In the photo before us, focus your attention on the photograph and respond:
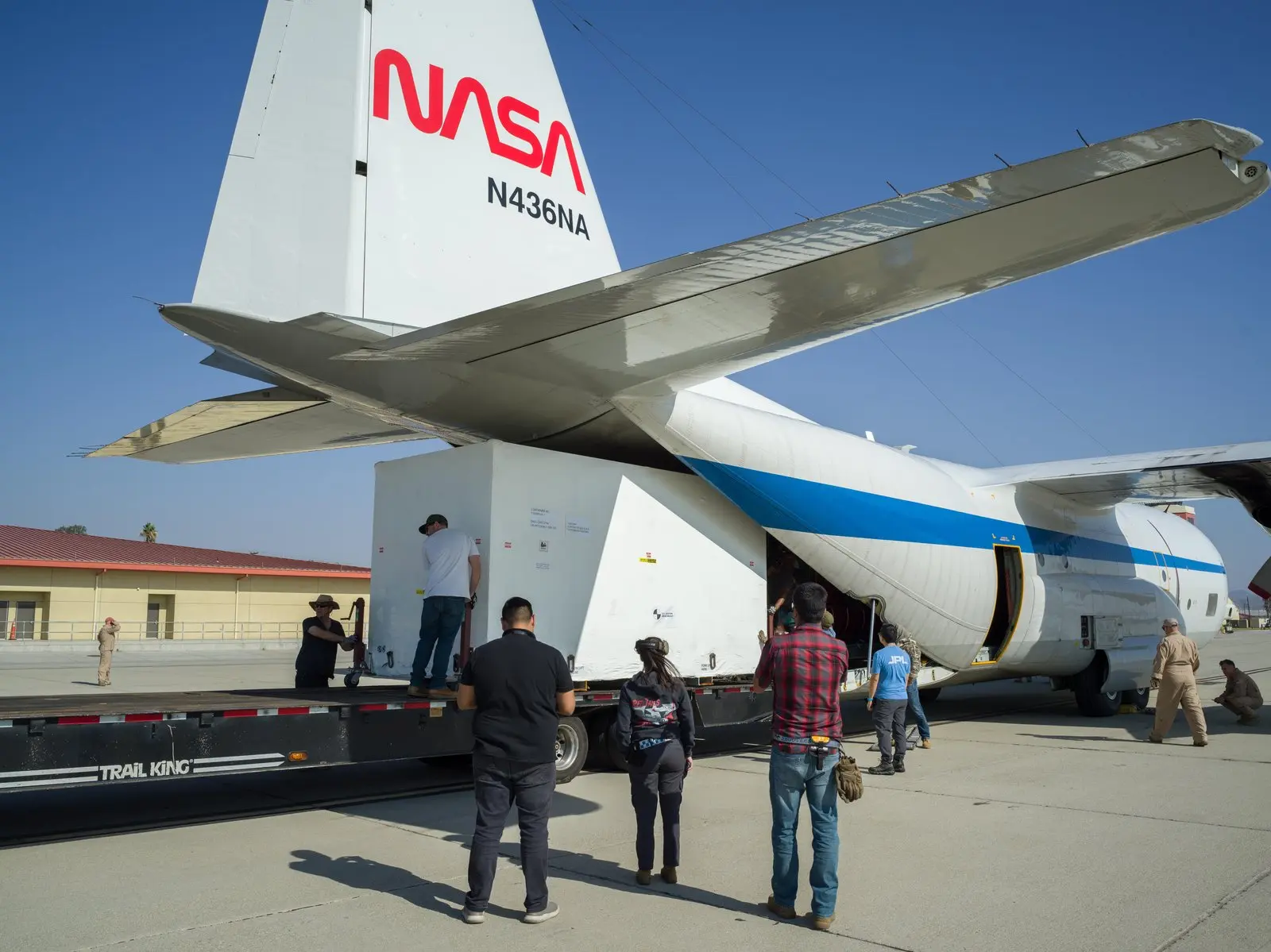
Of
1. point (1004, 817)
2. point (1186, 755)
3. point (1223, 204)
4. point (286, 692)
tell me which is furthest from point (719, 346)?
point (1186, 755)

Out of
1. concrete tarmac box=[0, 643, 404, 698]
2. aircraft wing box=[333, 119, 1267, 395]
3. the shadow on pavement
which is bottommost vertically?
concrete tarmac box=[0, 643, 404, 698]

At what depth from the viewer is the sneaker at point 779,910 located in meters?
5.35

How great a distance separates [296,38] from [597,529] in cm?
503

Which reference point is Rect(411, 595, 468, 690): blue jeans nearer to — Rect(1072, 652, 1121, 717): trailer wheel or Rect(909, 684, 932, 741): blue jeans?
Rect(909, 684, 932, 741): blue jeans

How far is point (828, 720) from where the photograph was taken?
5.35 m

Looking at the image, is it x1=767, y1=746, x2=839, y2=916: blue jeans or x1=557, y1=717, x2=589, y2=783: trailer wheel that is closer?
x1=767, y1=746, x2=839, y2=916: blue jeans

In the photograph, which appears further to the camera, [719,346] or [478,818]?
[719,346]

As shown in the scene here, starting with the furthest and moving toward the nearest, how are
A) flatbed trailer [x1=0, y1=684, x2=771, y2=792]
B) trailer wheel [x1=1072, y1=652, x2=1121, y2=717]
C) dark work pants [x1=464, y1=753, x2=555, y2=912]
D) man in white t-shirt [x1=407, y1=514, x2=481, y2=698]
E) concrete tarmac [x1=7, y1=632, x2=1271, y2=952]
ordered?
trailer wheel [x1=1072, y1=652, x2=1121, y2=717] < man in white t-shirt [x1=407, y1=514, x2=481, y2=698] < flatbed trailer [x1=0, y1=684, x2=771, y2=792] < dark work pants [x1=464, y1=753, x2=555, y2=912] < concrete tarmac [x1=7, y1=632, x2=1271, y2=952]

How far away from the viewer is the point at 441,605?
8.65m

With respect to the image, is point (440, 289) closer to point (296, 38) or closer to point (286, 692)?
point (296, 38)

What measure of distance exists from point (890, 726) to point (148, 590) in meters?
33.5

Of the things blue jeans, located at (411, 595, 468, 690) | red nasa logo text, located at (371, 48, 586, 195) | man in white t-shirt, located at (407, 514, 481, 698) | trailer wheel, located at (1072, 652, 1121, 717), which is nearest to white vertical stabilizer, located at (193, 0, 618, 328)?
red nasa logo text, located at (371, 48, 586, 195)

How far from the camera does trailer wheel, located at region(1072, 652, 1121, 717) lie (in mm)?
15898

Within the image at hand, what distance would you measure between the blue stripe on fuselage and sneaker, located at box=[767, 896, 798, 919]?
18.2 ft
